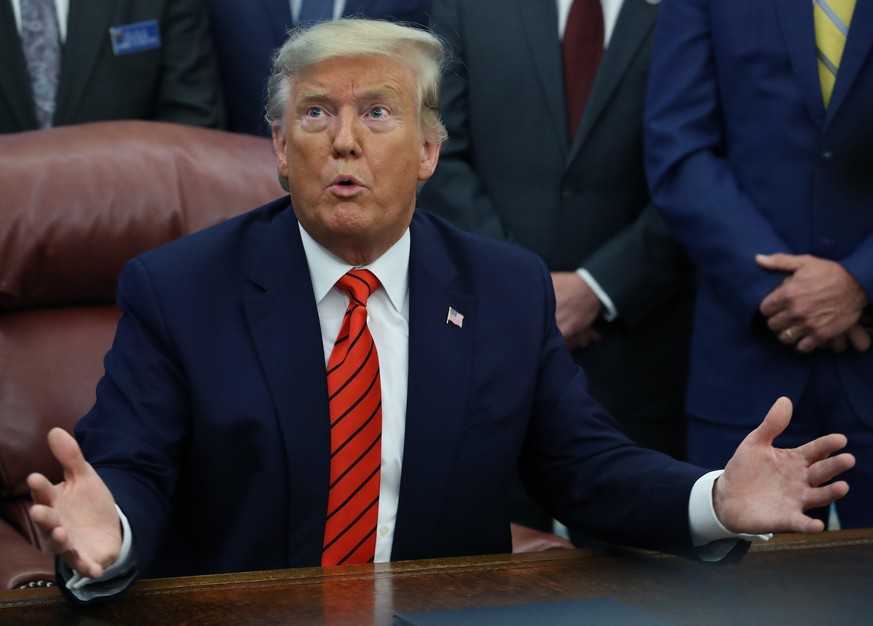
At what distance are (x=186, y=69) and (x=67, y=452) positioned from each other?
173cm

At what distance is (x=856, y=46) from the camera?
2.61 m

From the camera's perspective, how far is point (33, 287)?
2.32 meters

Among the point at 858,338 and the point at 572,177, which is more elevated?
the point at 572,177

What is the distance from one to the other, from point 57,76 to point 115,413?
1.40 m

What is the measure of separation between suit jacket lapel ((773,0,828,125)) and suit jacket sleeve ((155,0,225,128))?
1.26 metres

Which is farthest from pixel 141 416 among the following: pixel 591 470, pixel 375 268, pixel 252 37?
pixel 252 37

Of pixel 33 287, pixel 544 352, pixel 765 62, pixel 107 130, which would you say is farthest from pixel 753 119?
pixel 33 287

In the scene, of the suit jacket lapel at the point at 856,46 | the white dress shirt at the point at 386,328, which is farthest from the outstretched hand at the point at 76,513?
the suit jacket lapel at the point at 856,46

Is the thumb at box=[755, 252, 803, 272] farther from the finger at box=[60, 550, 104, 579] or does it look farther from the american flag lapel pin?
the finger at box=[60, 550, 104, 579]

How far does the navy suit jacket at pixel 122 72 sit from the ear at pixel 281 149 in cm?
94

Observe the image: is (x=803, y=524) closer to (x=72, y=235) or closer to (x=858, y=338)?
(x=858, y=338)

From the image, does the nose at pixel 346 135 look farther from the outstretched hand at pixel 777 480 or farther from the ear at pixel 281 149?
the outstretched hand at pixel 777 480

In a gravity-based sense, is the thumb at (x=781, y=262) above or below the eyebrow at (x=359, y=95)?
below

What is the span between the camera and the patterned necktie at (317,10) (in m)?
3.15
